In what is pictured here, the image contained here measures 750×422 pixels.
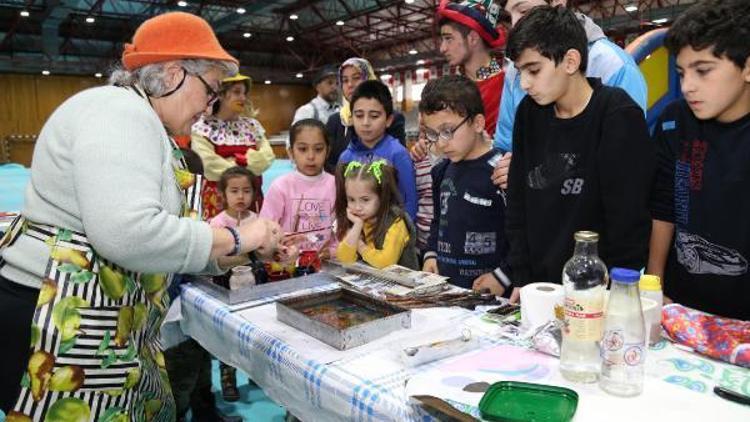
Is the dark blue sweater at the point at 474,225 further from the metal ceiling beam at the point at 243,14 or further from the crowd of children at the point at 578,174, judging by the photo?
the metal ceiling beam at the point at 243,14

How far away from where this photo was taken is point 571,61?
1630 mm

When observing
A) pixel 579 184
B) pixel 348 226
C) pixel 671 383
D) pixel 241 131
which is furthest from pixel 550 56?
pixel 241 131

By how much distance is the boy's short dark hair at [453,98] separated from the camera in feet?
7.04

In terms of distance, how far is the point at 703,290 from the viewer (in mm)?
1494

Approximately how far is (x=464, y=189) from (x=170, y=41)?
3.85ft

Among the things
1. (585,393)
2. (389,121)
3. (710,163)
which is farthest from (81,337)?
(389,121)

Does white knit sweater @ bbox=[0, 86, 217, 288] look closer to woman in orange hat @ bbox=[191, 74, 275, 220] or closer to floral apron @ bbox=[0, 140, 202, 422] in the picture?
floral apron @ bbox=[0, 140, 202, 422]

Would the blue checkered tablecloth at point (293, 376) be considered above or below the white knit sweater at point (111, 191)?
below

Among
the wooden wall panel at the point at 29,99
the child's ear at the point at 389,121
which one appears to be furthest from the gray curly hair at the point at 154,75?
the wooden wall panel at the point at 29,99

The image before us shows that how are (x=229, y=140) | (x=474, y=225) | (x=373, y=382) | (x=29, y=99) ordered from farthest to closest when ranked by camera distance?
(x=29, y=99)
(x=229, y=140)
(x=474, y=225)
(x=373, y=382)

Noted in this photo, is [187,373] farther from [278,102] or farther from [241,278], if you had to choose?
[278,102]

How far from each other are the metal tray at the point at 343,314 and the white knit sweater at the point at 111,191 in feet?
0.98

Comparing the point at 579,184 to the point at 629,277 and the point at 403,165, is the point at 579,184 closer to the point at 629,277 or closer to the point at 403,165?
the point at 629,277

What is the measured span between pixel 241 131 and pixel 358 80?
85 centimetres
